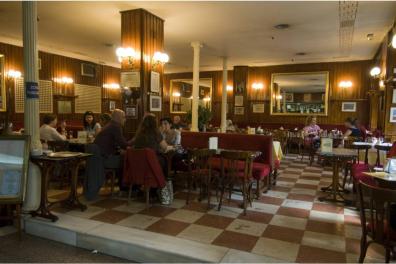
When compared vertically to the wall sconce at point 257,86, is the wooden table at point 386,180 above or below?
below

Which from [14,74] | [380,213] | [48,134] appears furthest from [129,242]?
[14,74]

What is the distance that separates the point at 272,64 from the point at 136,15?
23.9 feet

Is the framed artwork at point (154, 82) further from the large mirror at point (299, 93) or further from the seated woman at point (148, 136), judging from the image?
the large mirror at point (299, 93)

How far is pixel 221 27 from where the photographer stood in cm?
680

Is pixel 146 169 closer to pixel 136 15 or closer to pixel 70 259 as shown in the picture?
pixel 70 259

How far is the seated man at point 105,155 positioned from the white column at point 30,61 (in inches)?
34.8

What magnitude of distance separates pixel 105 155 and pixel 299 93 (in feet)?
29.5

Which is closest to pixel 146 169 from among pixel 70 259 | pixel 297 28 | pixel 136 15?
pixel 70 259

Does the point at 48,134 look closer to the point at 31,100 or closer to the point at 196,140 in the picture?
the point at 31,100

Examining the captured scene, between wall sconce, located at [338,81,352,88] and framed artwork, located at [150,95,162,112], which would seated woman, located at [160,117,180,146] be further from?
wall sconce, located at [338,81,352,88]

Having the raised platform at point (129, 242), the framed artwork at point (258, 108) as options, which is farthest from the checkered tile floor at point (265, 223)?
the framed artwork at point (258, 108)

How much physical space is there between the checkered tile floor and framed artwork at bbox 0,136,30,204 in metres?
0.75

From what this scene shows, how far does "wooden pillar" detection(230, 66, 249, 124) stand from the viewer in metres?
12.1

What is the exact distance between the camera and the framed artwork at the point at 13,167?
3273 mm
